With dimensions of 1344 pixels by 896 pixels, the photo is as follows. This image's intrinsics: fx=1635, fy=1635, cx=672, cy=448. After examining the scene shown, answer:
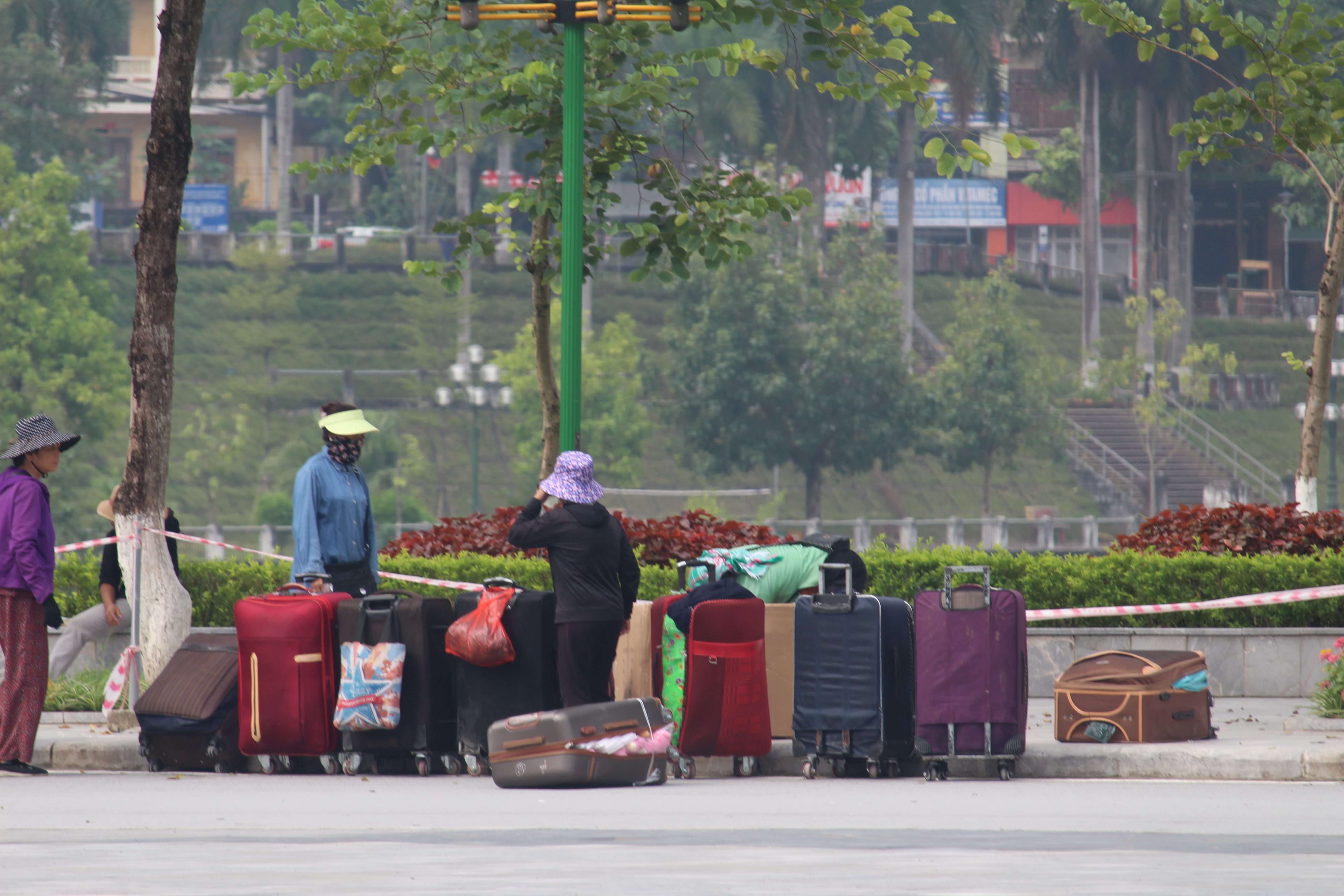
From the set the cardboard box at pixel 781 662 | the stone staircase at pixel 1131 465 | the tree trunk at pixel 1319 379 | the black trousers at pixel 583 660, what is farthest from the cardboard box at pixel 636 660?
the stone staircase at pixel 1131 465

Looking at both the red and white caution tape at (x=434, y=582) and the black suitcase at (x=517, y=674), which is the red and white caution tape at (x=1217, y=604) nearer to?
the black suitcase at (x=517, y=674)

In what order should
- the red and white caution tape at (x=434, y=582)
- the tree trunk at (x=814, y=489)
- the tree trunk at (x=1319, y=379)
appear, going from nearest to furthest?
the red and white caution tape at (x=434, y=582) < the tree trunk at (x=1319, y=379) < the tree trunk at (x=814, y=489)

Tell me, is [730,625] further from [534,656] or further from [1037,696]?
[1037,696]

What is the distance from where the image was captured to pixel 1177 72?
62.3 meters

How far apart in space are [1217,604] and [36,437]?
7.65 metres

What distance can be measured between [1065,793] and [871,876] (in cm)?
290

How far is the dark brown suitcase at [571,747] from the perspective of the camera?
28.5ft

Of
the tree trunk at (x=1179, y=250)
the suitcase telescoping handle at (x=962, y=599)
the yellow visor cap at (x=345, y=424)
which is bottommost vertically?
the suitcase telescoping handle at (x=962, y=599)

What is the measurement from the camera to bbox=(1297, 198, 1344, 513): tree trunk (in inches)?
576

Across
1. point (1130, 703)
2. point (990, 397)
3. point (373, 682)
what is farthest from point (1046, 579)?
point (990, 397)

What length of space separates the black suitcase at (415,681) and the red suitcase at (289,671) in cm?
12

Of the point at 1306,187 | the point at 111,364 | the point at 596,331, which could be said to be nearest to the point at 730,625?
the point at 111,364

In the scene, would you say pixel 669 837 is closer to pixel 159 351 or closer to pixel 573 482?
pixel 573 482

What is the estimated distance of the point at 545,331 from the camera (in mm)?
15664
